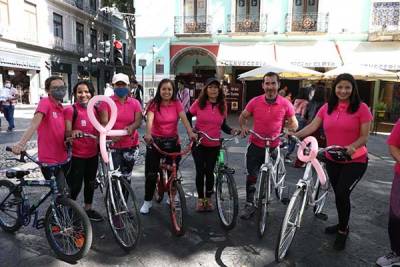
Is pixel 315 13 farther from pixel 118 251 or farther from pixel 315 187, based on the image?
pixel 118 251

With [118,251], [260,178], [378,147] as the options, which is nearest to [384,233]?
[260,178]

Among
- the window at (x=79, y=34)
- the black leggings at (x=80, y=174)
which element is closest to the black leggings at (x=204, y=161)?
the black leggings at (x=80, y=174)

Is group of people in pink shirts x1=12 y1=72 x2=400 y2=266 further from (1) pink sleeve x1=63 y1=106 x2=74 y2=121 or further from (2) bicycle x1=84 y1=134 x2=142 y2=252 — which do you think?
(2) bicycle x1=84 y1=134 x2=142 y2=252

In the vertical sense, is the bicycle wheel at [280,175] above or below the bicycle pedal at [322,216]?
above

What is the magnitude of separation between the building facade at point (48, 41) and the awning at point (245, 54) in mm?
7013

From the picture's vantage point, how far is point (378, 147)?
962 centimetres

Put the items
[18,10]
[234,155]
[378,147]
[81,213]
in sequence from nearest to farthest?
[81,213] → [234,155] → [378,147] → [18,10]

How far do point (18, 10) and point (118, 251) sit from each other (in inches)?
939

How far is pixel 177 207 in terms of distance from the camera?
3848mm

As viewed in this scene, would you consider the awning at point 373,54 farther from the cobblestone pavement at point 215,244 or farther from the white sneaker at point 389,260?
the white sneaker at point 389,260

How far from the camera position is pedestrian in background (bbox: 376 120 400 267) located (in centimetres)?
292

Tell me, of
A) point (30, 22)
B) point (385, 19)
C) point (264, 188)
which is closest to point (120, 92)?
point (264, 188)

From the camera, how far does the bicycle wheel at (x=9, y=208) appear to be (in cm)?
359

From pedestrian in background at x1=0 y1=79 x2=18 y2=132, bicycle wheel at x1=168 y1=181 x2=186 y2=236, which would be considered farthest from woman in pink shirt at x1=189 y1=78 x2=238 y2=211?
pedestrian in background at x1=0 y1=79 x2=18 y2=132
